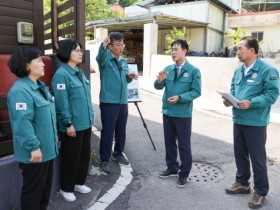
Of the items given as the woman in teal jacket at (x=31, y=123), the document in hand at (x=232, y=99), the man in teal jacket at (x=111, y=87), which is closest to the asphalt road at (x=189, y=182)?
the man in teal jacket at (x=111, y=87)

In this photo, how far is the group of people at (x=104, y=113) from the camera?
2570mm

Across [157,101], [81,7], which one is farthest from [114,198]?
[157,101]

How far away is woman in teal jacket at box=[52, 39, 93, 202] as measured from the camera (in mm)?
3166

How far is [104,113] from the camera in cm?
427

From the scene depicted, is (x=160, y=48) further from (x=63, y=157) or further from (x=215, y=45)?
(x=63, y=157)

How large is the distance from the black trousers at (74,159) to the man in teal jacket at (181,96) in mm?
1161

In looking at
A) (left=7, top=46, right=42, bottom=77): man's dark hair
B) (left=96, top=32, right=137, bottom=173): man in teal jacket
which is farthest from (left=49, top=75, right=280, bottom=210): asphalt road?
(left=7, top=46, right=42, bottom=77): man's dark hair

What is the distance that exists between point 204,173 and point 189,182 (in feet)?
1.38

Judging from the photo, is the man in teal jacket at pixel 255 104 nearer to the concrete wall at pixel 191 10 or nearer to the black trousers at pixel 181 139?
the black trousers at pixel 181 139

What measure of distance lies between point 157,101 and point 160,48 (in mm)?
11078

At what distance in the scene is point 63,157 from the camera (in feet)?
11.3

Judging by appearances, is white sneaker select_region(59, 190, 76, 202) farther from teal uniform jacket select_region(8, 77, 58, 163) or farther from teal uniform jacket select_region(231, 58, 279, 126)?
teal uniform jacket select_region(231, 58, 279, 126)

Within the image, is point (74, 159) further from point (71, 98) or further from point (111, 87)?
point (111, 87)

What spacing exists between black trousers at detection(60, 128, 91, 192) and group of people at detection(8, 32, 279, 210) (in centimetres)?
1
